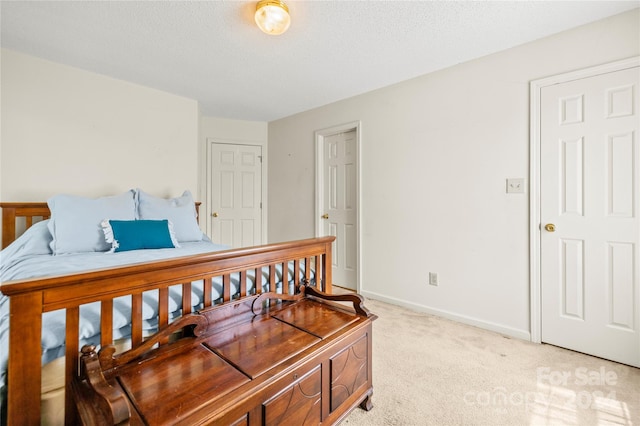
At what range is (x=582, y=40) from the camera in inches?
78.5

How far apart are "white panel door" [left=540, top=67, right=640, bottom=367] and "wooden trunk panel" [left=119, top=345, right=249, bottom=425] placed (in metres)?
2.33

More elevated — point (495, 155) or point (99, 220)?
point (495, 155)

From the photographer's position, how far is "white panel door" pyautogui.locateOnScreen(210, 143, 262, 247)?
411 cm

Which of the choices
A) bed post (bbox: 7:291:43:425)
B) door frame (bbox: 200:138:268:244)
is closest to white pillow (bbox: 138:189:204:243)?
door frame (bbox: 200:138:268:244)

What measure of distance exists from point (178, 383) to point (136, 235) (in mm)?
1417

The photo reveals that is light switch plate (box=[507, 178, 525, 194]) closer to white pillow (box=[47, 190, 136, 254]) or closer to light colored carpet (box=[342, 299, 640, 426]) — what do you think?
light colored carpet (box=[342, 299, 640, 426])

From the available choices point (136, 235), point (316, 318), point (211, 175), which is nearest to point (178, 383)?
point (316, 318)

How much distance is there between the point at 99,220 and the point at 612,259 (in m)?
3.59

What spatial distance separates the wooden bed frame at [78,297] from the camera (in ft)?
2.72

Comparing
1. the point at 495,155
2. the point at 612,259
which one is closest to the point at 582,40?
the point at 495,155

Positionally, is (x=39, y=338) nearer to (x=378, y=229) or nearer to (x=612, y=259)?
(x=378, y=229)

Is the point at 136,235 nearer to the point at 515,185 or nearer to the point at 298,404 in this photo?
the point at 298,404

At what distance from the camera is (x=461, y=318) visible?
2.54 m

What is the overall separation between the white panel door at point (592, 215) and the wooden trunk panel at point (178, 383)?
2.33 metres
